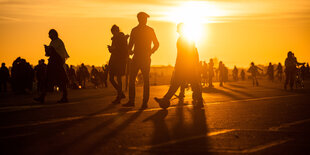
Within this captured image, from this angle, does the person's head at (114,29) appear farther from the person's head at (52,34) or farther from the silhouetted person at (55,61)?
the person's head at (52,34)

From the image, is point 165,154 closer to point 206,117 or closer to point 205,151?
point 205,151

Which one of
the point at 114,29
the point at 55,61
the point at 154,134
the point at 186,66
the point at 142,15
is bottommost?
the point at 154,134

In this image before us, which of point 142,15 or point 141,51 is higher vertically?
point 142,15

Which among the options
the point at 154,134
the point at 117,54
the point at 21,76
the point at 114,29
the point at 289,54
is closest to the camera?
the point at 154,134

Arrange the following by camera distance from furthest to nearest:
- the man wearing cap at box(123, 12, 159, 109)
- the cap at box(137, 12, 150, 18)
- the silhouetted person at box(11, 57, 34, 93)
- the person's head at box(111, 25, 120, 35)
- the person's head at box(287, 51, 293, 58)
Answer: the silhouetted person at box(11, 57, 34, 93) < the person's head at box(287, 51, 293, 58) < the person's head at box(111, 25, 120, 35) < the man wearing cap at box(123, 12, 159, 109) < the cap at box(137, 12, 150, 18)

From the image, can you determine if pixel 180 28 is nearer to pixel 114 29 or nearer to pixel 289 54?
pixel 114 29

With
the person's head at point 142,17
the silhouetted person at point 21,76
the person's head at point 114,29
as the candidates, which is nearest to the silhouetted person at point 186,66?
the person's head at point 142,17

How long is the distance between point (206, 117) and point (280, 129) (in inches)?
78.9

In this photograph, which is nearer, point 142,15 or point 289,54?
point 142,15

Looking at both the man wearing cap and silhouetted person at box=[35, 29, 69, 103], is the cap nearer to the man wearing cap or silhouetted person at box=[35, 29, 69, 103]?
the man wearing cap

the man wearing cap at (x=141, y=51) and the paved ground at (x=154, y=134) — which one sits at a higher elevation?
the man wearing cap at (x=141, y=51)

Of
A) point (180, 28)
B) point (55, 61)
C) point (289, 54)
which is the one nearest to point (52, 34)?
point (55, 61)

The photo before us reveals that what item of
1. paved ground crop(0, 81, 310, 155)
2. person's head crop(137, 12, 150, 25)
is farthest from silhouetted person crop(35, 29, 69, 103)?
paved ground crop(0, 81, 310, 155)

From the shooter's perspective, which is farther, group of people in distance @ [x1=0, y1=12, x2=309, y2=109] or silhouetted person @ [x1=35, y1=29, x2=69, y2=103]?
silhouetted person @ [x1=35, y1=29, x2=69, y2=103]
